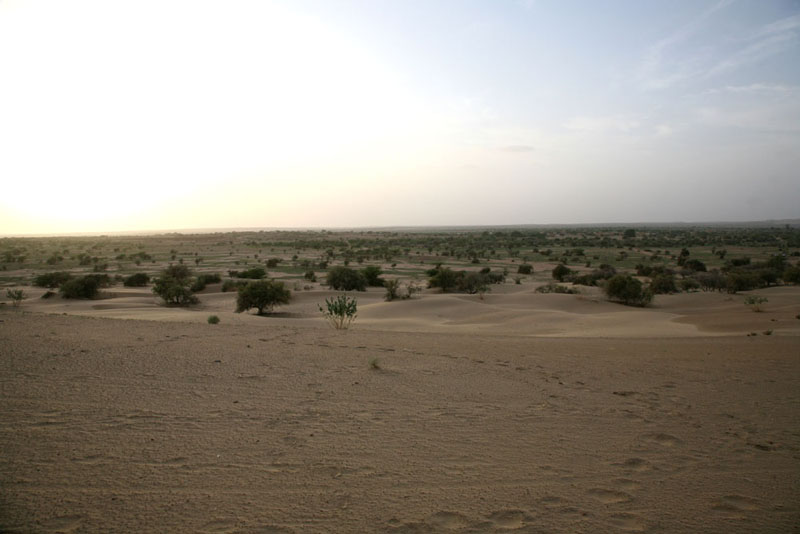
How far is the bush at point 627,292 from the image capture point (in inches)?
1085

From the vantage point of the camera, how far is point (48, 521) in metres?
4.82

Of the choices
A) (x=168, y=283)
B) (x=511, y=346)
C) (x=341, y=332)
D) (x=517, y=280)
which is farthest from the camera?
(x=517, y=280)

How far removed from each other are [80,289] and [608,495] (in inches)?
1238

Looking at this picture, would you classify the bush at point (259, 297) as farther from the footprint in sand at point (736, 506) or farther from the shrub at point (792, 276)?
the shrub at point (792, 276)

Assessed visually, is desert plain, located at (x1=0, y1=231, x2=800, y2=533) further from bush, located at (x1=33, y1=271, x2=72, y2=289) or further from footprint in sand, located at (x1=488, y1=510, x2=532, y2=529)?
bush, located at (x1=33, y1=271, x2=72, y2=289)

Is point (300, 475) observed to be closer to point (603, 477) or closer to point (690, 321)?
point (603, 477)

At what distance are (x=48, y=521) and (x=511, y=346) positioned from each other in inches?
461

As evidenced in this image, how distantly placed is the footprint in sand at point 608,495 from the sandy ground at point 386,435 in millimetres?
28

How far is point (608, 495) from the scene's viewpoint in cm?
574

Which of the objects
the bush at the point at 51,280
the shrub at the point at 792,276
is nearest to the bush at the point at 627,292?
the shrub at the point at 792,276

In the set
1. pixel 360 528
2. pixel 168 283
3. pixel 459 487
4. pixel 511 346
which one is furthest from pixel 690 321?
pixel 168 283

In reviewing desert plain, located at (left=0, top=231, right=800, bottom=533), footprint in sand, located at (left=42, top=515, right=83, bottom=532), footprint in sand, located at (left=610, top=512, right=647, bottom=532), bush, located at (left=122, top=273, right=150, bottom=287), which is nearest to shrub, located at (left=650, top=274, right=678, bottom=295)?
desert plain, located at (left=0, top=231, right=800, bottom=533)

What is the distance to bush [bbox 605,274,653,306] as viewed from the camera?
90.4ft

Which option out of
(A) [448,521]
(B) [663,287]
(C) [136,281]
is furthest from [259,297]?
(B) [663,287]
